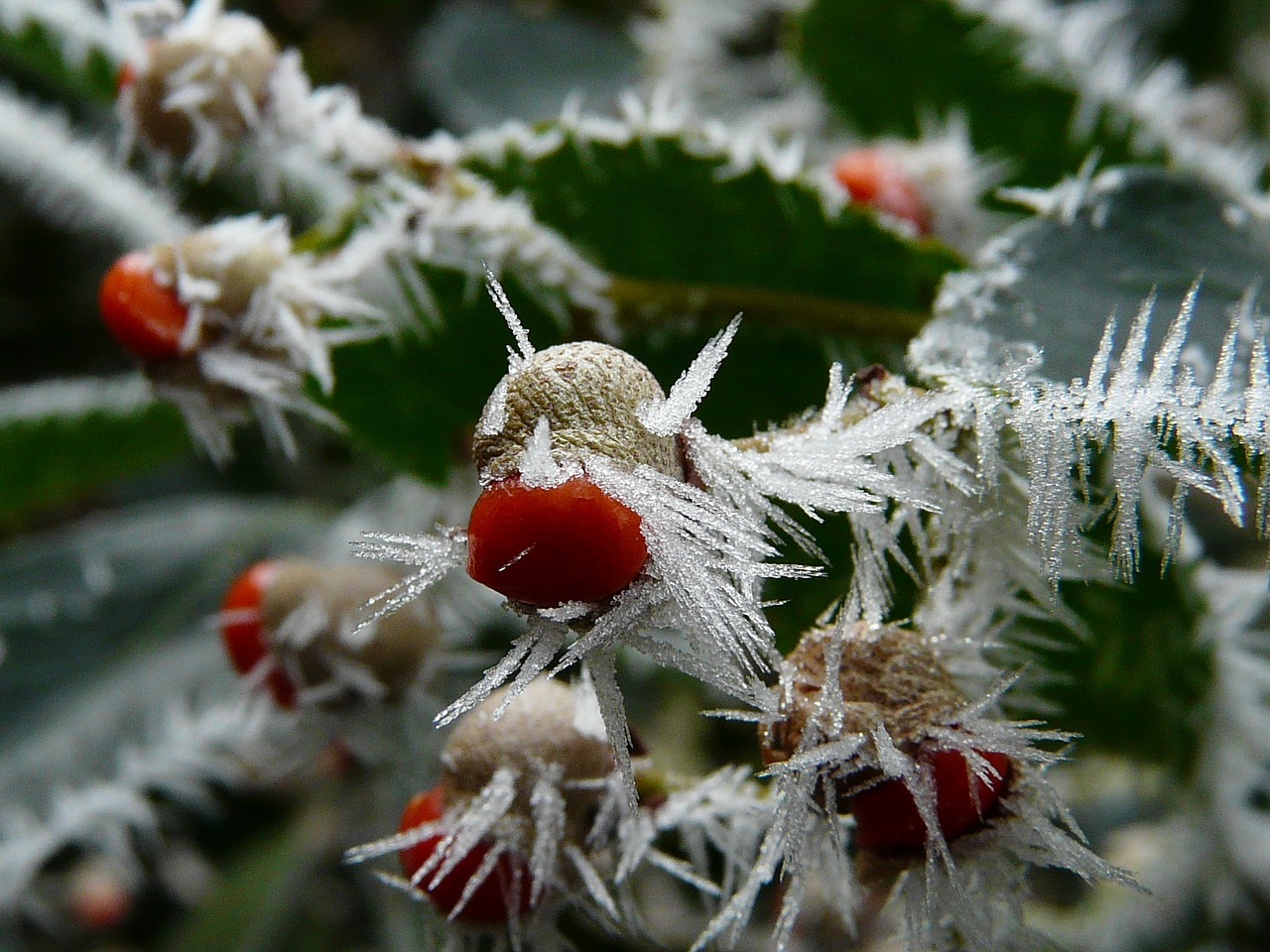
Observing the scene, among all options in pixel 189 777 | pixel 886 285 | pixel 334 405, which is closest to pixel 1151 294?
pixel 886 285

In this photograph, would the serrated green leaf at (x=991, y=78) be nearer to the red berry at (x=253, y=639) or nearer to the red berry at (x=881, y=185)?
the red berry at (x=881, y=185)

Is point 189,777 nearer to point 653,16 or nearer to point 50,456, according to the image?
point 50,456

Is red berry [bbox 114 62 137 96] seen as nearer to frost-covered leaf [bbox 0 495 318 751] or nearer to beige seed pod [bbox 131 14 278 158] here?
beige seed pod [bbox 131 14 278 158]

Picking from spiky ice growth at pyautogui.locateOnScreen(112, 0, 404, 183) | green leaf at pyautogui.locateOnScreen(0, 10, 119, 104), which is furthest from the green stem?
green leaf at pyautogui.locateOnScreen(0, 10, 119, 104)

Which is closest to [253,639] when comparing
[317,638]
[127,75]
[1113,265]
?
[317,638]

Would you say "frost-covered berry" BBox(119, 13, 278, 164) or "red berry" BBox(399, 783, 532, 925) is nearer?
"red berry" BBox(399, 783, 532, 925)

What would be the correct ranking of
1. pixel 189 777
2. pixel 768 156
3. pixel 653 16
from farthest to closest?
pixel 653 16, pixel 189 777, pixel 768 156

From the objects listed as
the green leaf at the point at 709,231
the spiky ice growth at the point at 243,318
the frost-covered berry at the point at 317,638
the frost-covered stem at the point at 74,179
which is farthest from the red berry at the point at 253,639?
the frost-covered stem at the point at 74,179
